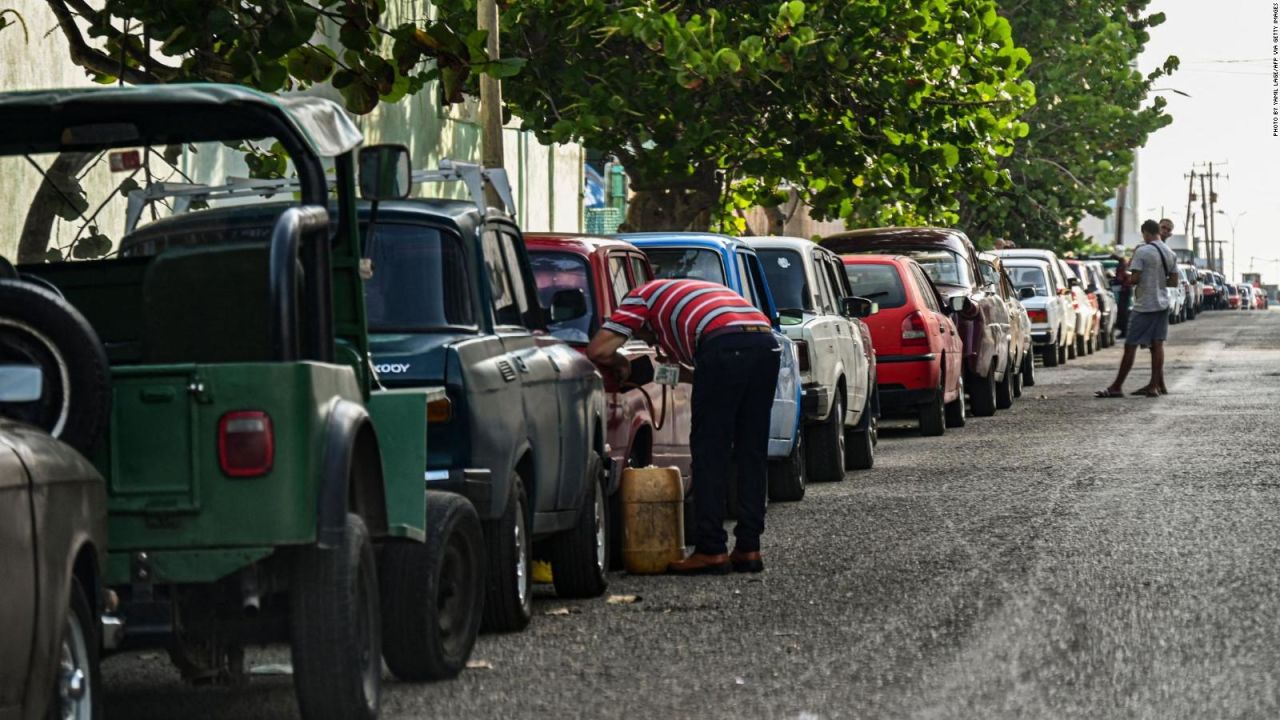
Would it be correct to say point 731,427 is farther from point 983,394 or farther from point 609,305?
point 983,394

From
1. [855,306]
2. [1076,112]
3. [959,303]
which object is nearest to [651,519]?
[855,306]

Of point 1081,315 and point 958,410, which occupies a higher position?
point 1081,315

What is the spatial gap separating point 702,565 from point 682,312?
1.19 metres

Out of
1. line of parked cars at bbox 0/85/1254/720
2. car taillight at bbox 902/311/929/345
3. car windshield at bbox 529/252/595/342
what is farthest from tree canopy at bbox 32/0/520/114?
car taillight at bbox 902/311/929/345

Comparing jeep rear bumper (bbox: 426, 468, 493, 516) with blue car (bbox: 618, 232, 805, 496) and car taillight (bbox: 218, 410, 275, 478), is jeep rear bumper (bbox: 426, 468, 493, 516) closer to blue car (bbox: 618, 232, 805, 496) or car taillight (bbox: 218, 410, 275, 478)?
car taillight (bbox: 218, 410, 275, 478)

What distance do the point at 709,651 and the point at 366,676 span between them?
1977mm

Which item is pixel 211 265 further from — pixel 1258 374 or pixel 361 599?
pixel 1258 374

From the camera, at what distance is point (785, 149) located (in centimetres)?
2545

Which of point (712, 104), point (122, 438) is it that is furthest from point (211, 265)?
point (712, 104)

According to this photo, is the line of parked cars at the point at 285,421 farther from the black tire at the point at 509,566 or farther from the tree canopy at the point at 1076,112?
the tree canopy at the point at 1076,112

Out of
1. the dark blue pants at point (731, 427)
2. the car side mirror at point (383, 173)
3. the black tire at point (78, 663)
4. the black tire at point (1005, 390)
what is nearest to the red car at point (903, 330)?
the black tire at point (1005, 390)

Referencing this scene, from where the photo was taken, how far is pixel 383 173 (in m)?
7.32

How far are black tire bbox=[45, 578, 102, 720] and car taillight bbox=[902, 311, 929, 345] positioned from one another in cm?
1404

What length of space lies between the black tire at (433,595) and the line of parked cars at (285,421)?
10mm
